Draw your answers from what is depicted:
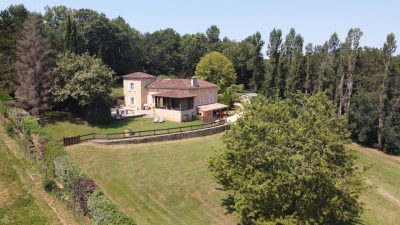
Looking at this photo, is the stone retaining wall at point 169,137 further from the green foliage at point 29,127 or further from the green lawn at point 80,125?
the green foliage at point 29,127

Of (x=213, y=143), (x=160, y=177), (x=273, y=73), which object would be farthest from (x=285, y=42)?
(x=160, y=177)

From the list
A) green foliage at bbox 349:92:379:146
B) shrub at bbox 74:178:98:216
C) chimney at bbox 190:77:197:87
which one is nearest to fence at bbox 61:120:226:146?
chimney at bbox 190:77:197:87

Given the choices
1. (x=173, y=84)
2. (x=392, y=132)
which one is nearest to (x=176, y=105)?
(x=173, y=84)

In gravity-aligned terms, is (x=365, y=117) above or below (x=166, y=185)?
above

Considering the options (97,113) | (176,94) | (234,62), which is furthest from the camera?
(234,62)

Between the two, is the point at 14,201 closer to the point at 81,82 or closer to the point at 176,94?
the point at 81,82

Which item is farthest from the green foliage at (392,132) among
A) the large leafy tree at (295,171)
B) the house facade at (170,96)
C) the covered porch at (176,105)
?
the large leafy tree at (295,171)

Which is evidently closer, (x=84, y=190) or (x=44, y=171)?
(x=84, y=190)
